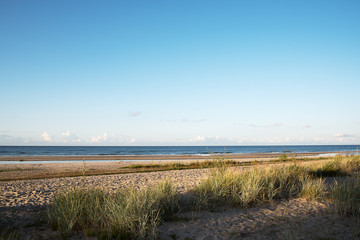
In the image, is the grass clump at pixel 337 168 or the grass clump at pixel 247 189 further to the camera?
the grass clump at pixel 337 168

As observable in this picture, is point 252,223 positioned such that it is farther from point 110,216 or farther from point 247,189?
point 110,216

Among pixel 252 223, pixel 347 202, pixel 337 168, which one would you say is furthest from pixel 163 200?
pixel 337 168

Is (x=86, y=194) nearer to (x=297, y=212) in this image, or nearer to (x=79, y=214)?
(x=79, y=214)

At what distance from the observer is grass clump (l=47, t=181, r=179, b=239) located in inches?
205

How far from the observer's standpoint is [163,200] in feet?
23.4

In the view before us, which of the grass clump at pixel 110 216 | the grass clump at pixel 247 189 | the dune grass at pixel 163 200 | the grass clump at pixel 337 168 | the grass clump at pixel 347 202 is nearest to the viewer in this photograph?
the grass clump at pixel 110 216

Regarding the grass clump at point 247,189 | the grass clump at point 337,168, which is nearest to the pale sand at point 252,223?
the grass clump at point 247,189

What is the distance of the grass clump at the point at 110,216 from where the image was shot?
522cm

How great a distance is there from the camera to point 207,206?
7348 mm

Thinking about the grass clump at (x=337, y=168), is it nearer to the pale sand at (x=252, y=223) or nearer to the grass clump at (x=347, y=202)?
the grass clump at (x=347, y=202)

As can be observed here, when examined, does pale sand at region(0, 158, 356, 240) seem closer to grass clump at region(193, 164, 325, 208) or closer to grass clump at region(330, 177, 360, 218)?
grass clump at region(330, 177, 360, 218)

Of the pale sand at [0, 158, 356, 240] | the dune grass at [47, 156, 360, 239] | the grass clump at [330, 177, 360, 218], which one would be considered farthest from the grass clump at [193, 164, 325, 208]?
the grass clump at [330, 177, 360, 218]

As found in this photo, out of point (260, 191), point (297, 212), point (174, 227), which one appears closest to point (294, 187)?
point (260, 191)

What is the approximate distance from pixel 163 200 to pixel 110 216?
6.38ft
